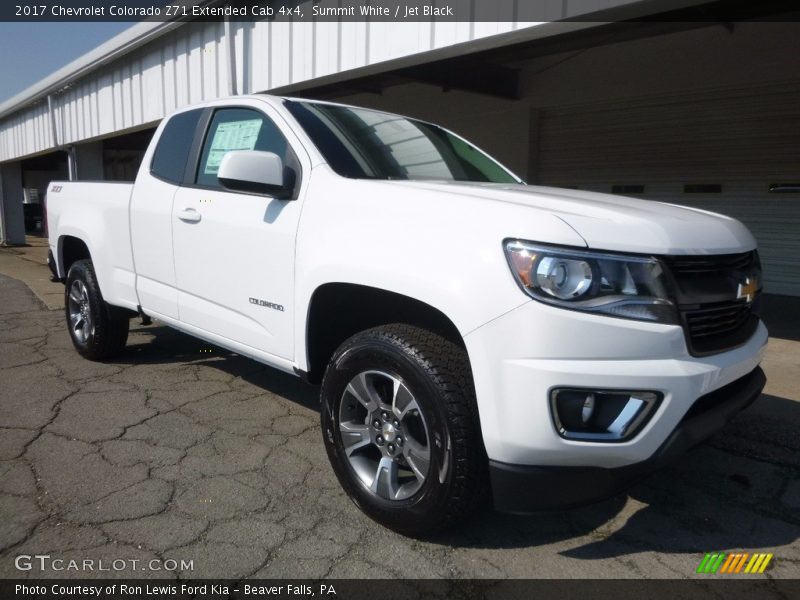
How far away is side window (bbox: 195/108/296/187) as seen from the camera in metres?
3.22

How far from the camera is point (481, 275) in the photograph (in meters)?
2.07

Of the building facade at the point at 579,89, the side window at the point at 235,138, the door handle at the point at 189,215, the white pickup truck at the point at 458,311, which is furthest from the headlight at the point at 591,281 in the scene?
the building facade at the point at 579,89

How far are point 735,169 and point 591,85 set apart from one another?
2.25m

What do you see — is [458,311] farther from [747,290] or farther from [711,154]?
[711,154]

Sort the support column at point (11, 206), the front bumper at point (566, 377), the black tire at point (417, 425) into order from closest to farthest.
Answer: the front bumper at point (566, 377) → the black tire at point (417, 425) → the support column at point (11, 206)

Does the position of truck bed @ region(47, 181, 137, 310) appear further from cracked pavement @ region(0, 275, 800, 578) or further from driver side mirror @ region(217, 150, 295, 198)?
driver side mirror @ region(217, 150, 295, 198)

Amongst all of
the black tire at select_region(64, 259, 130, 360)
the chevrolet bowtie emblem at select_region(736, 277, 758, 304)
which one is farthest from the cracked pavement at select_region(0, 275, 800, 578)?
the chevrolet bowtie emblem at select_region(736, 277, 758, 304)

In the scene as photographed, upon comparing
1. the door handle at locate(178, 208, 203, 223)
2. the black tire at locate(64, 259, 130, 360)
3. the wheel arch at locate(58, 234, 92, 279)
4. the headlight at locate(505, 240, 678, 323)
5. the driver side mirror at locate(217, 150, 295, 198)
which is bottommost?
the black tire at locate(64, 259, 130, 360)

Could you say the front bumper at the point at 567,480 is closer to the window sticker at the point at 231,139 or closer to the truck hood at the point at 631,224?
the truck hood at the point at 631,224

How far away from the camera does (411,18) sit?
5.21 meters

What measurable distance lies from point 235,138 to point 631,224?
7.72ft

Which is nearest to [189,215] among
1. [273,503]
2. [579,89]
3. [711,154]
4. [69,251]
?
[273,503]

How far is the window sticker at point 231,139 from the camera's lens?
3391 mm

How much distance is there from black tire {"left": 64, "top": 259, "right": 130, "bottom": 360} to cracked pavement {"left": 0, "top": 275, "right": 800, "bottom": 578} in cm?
52
